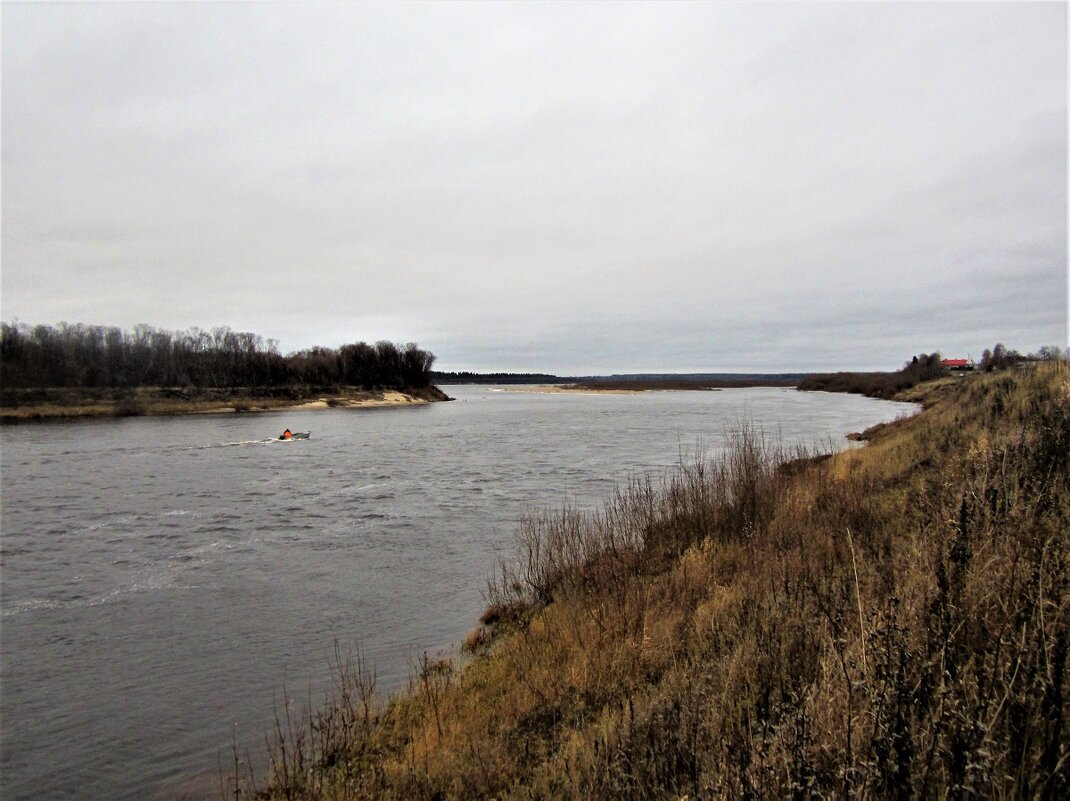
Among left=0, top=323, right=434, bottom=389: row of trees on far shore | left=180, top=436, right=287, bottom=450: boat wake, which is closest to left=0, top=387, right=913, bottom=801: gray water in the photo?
left=180, top=436, right=287, bottom=450: boat wake

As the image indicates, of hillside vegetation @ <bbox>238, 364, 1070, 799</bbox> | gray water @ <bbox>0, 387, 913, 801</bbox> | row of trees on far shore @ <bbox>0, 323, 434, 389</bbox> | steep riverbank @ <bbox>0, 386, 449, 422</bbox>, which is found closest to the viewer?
hillside vegetation @ <bbox>238, 364, 1070, 799</bbox>

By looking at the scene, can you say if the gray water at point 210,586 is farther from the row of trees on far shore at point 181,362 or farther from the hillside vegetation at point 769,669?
the row of trees on far shore at point 181,362

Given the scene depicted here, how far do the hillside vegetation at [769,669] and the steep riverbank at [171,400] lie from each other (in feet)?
225

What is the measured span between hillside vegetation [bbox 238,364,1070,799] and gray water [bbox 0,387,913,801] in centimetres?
130

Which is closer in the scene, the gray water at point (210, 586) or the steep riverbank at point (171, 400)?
the gray water at point (210, 586)

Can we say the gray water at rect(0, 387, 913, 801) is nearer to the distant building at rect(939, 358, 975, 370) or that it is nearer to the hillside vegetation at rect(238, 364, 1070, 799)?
the hillside vegetation at rect(238, 364, 1070, 799)

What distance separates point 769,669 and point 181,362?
110m

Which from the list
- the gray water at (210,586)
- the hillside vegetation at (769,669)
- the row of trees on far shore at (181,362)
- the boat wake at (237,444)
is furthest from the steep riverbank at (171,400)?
the hillside vegetation at (769,669)

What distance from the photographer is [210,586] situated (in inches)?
477

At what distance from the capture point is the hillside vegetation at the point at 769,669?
2859 millimetres

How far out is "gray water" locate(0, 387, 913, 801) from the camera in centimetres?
702

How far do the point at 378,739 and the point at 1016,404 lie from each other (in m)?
13.9

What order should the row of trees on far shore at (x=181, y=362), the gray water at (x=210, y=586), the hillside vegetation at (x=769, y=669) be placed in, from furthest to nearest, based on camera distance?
the row of trees on far shore at (x=181, y=362), the gray water at (x=210, y=586), the hillside vegetation at (x=769, y=669)

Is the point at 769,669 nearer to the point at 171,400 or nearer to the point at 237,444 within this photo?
the point at 237,444
